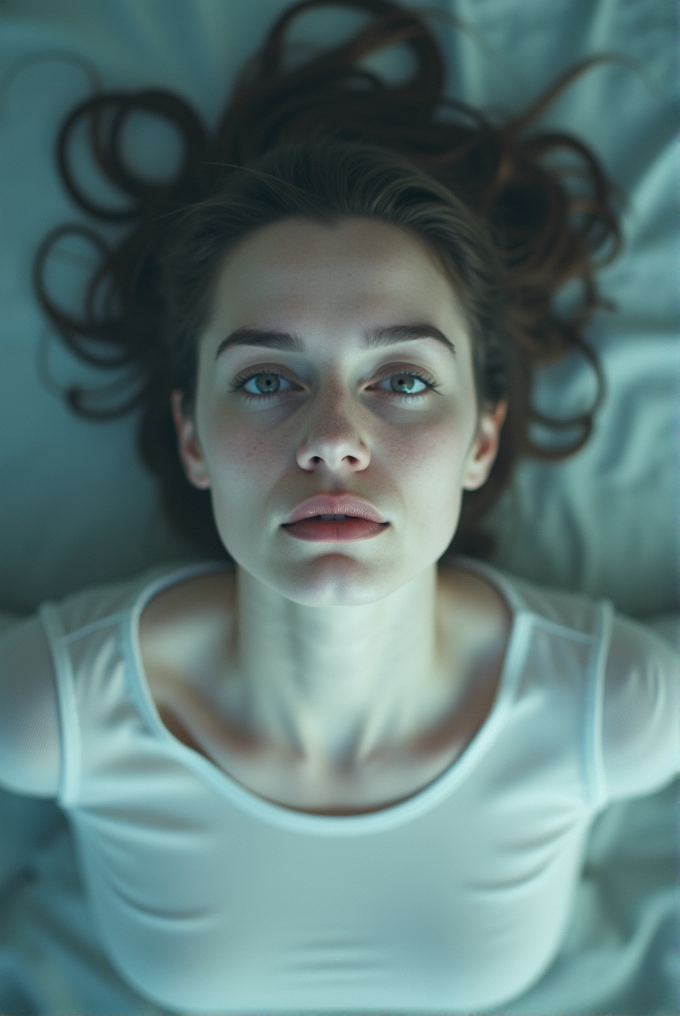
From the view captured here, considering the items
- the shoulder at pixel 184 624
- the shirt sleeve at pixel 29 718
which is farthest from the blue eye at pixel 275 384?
the shirt sleeve at pixel 29 718

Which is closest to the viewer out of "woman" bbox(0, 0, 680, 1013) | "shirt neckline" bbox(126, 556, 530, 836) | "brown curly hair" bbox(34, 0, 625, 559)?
"woman" bbox(0, 0, 680, 1013)

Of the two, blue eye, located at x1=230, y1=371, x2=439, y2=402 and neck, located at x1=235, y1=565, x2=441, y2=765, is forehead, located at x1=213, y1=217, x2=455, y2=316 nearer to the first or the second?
blue eye, located at x1=230, y1=371, x2=439, y2=402

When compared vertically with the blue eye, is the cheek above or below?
below

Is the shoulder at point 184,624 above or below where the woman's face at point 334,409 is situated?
below

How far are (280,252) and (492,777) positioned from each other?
74 centimetres

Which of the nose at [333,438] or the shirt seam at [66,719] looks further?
the shirt seam at [66,719]

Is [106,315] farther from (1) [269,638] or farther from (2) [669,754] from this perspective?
(2) [669,754]

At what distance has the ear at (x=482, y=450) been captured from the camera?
99 centimetres

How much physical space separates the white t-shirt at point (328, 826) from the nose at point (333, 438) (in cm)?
42

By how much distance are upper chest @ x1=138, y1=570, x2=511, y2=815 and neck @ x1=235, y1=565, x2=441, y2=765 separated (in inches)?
0.9

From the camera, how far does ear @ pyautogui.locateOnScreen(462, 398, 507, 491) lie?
0.99 metres

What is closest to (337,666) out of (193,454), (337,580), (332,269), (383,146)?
(337,580)

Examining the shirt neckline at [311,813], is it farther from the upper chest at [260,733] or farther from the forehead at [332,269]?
the forehead at [332,269]

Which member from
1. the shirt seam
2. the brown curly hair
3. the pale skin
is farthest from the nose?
the shirt seam
